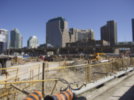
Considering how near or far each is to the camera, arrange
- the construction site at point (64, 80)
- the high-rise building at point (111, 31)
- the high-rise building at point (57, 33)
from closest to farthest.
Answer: the construction site at point (64, 80), the high-rise building at point (57, 33), the high-rise building at point (111, 31)

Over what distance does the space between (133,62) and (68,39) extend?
180m

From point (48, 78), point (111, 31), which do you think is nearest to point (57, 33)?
point (111, 31)

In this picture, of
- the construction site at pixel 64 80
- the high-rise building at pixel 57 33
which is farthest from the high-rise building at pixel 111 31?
the construction site at pixel 64 80

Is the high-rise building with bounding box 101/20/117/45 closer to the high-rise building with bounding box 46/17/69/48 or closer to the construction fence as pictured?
the high-rise building with bounding box 46/17/69/48

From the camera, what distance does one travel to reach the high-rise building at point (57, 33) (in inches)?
7141

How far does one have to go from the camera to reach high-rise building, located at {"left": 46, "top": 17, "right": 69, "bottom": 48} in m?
181

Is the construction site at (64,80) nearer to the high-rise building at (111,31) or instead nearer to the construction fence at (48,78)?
the construction fence at (48,78)

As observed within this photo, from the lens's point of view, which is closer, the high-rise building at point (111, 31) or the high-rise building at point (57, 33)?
the high-rise building at point (57, 33)

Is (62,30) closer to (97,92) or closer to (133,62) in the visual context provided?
(133,62)

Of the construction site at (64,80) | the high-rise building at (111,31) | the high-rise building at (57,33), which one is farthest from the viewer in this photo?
the high-rise building at (111,31)

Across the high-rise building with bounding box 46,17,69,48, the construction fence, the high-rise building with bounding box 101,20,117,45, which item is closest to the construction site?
the construction fence

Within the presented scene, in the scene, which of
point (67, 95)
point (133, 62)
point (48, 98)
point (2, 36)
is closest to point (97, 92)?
point (67, 95)

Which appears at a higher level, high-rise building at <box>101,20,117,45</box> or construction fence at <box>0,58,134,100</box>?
high-rise building at <box>101,20,117,45</box>

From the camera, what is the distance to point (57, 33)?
18275cm
